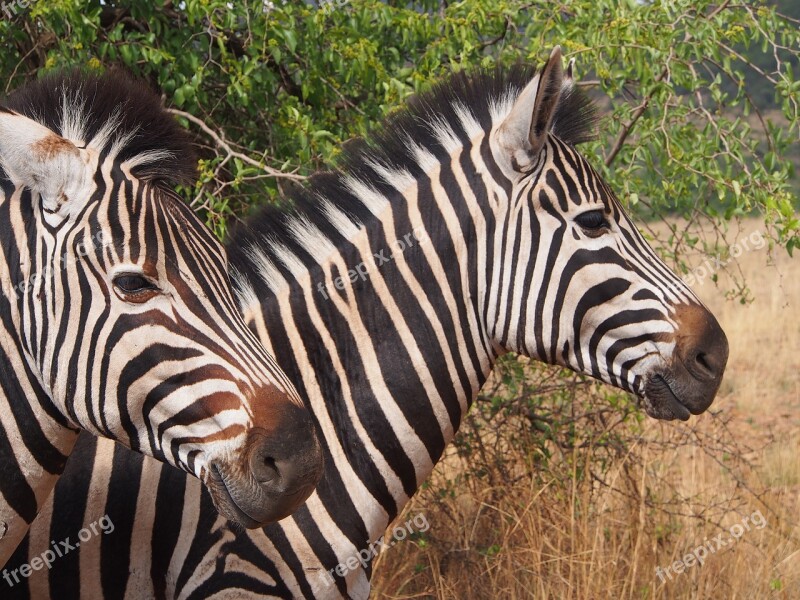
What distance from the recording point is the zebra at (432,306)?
10.8ft

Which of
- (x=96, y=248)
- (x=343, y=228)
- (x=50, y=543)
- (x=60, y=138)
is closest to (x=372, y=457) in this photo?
(x=343, y=228)

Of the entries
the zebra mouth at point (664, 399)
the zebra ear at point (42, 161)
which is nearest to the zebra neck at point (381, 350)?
the zebra mouth at point (664, 399)

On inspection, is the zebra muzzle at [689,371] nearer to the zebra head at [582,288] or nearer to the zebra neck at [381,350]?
the zebra head at [582,288]

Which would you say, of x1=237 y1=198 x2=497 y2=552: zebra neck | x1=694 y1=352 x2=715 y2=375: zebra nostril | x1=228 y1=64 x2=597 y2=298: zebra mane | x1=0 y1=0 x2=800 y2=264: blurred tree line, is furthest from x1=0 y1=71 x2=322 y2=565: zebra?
x1=0 y1=0 x2=800 y2=264: blurred tree line

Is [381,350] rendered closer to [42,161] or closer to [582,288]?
[582,288]

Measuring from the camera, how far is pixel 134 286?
2381 millimetres

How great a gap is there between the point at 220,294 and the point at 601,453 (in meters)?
4.43

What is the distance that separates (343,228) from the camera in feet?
11.8

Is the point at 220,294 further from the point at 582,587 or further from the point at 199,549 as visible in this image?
the point at 582,587

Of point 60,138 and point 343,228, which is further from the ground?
point 343,228

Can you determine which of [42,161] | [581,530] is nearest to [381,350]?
[42,161]

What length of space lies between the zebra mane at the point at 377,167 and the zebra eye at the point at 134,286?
1135 millimetres

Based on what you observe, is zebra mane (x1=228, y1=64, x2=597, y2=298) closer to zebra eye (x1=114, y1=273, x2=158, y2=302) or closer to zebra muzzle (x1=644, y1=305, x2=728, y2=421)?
zebra muzzle (x1=644, y1=305, x2=728, y2=421)

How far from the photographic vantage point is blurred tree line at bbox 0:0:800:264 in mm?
4664
